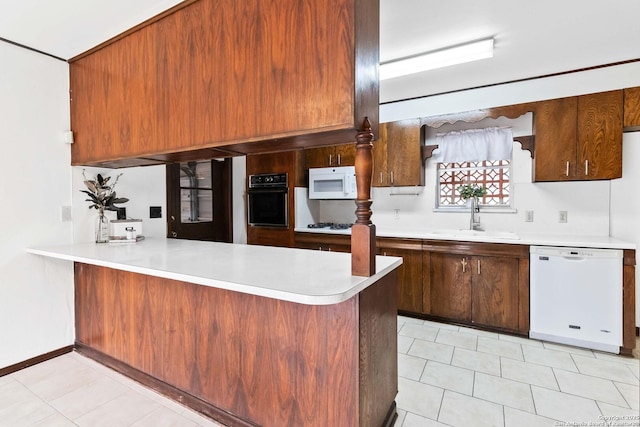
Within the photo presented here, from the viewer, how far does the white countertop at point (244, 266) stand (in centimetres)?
125

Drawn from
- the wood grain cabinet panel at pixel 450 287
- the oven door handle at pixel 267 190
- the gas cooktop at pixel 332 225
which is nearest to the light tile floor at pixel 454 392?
the wood grain cabinet panel at pixel 450 287

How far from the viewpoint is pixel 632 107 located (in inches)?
107

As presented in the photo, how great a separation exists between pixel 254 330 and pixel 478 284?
2.35 m

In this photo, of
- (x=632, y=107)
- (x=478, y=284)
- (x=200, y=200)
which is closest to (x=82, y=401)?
(x=200, y=200)

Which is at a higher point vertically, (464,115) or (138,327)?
(464,115)

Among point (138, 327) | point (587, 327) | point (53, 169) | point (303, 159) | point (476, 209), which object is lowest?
point (587, 327)

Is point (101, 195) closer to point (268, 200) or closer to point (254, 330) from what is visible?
point (254, 330)

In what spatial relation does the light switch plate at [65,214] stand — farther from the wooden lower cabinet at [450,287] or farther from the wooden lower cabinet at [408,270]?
the wooden lower cabinet at [450,287]

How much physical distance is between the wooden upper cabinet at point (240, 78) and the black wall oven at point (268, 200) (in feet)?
6.81

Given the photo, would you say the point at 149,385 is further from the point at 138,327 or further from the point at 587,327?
the point at 587,327

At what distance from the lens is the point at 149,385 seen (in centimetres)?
214

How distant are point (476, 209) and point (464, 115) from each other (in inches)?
41.6

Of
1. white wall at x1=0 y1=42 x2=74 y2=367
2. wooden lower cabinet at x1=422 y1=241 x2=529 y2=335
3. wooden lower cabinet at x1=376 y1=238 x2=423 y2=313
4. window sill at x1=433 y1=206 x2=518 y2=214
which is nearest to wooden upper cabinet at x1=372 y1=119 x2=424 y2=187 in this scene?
window sill at x1=433 y1=206 x2=518 y2=214

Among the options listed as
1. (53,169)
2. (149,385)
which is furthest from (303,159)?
(149,385)
